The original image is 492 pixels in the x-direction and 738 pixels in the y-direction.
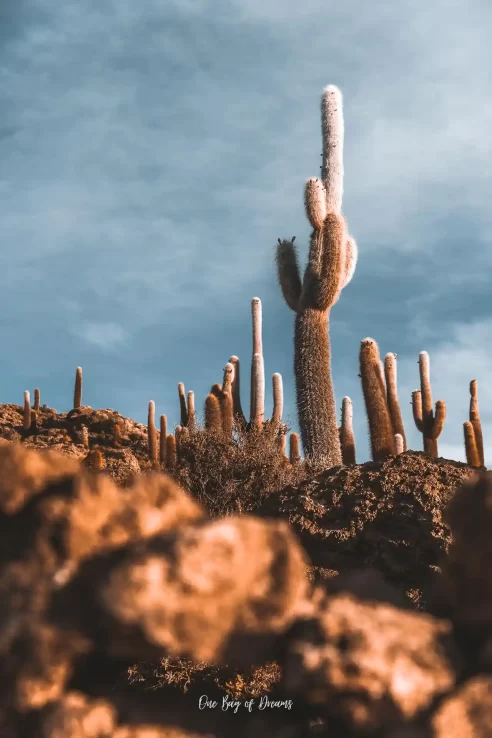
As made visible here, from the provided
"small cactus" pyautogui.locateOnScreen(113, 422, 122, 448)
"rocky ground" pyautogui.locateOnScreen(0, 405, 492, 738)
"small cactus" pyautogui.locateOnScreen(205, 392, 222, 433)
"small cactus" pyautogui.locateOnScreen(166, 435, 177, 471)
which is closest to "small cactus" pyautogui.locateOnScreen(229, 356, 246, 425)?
"small cactus" pyautogui.locateOnScreen(205, 392, 222, 433)

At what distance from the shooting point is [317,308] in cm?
1845

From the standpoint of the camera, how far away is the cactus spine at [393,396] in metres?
18.1

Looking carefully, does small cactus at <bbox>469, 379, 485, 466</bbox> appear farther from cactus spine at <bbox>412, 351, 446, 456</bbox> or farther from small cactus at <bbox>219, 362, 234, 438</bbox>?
small cactus at <bbox>219, 362, 234, 438</bbox>

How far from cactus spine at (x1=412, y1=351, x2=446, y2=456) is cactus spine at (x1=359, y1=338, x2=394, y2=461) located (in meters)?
0.86

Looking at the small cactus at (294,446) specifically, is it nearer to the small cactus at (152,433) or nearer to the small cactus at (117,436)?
the small cactus at (152,433)

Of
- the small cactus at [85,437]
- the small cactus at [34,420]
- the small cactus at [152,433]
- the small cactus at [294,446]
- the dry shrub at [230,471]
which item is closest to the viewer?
the dry shrub at [230,471]

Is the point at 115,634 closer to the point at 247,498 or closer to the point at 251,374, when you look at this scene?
the point at 247,498

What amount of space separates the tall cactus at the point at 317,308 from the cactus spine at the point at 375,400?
82cm

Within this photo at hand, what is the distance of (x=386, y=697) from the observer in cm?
221

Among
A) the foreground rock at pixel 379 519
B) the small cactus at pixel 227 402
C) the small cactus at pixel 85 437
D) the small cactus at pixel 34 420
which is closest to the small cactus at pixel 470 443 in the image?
the small cactus at pixel 227 402

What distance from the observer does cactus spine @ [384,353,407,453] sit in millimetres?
18141

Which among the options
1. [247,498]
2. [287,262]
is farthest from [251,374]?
[247,498]

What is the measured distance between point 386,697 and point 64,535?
3.26ft

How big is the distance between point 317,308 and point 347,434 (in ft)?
10.3
